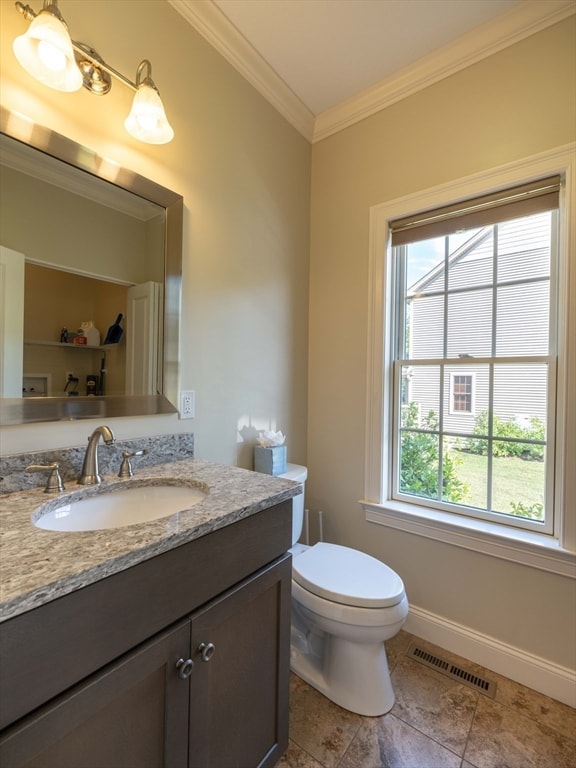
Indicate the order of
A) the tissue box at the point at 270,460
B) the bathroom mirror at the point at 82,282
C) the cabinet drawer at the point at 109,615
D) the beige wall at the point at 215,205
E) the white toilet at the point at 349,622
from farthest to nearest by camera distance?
the tissue box at the point at 270,460, the white toilet at the point at 349,622, the beige wall at the point at 215,205, the bathroom mirror at the point at 82,282, the cabinet drawer at the point at 109,615

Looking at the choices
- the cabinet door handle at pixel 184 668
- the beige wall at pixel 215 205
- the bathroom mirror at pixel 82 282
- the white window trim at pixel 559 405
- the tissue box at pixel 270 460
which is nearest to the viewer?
the cabinet door handle at pixel 184 668

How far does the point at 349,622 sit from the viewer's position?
1189 mm

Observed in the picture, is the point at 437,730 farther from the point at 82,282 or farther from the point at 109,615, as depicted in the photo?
the point at 82,282

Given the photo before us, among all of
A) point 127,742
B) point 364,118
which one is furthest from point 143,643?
point 364,118

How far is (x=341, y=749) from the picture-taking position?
1.13 metres

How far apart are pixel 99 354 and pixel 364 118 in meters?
1.78

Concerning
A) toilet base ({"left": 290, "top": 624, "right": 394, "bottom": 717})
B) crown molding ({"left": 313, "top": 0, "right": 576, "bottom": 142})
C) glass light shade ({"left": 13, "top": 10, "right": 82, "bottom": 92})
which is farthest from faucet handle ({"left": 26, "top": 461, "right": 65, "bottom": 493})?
crown molding ({"left": 313, "top": 0, "right": 576, "bottom": 142})

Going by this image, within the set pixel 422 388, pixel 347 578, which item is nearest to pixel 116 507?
pixel 347 578

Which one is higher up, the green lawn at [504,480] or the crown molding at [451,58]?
the crown molding at [451,58]

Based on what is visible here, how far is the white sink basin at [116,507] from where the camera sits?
886 millimetres

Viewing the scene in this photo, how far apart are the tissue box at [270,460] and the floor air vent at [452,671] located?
3.30 ft

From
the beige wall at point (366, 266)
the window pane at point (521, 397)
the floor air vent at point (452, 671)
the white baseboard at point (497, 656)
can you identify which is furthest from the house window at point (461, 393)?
the floor air vent at point (452, 671)

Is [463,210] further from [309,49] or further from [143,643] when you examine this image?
[143,643]

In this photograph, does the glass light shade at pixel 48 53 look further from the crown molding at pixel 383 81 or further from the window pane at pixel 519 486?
the window pane at pixel 519 486
